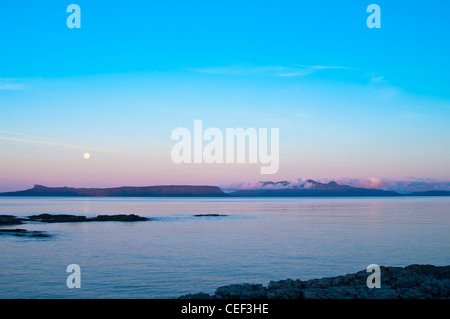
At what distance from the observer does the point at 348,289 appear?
781 inches

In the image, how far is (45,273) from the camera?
29.7 metres

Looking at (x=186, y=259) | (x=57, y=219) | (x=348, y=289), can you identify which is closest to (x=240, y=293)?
(x=348, y=289)

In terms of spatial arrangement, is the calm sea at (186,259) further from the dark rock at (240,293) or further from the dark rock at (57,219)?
the dark rock at (57,219)

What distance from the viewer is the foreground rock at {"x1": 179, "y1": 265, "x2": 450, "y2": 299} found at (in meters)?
19.0

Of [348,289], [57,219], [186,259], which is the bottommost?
[57,219]

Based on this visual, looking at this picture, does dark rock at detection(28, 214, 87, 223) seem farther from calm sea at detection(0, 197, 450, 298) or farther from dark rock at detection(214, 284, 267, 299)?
dark rock at detection(214, 284, 267, 299)

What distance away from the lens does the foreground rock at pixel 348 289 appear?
1903cm

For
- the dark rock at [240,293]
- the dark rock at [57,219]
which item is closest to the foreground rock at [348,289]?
the dark rock at [240,293]

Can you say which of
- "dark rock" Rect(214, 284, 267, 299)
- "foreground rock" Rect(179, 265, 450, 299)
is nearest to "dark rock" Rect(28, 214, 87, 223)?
"dark rock" Rect(214, 284, 267, 299)

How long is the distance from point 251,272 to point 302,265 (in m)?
4.84

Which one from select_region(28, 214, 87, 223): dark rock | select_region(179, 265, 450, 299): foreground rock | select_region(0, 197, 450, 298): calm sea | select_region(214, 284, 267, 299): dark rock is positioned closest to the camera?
select_region(179, 265, 450, 299): foreground rock

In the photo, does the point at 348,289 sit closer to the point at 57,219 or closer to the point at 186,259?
the point at 186,259
